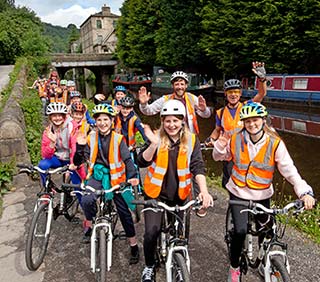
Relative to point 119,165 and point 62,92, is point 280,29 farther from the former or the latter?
point 119,165

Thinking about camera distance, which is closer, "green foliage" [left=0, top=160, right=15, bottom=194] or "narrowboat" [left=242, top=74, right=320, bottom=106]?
"green foliage" [left=0, top=160, right=15, bottom=194]

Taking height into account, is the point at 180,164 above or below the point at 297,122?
above

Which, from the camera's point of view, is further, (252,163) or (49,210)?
(49,210)

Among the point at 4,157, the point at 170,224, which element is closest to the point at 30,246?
the point at 170,224

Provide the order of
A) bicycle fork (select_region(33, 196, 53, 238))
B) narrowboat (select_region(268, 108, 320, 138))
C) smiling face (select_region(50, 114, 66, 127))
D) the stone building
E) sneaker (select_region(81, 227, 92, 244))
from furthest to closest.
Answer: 1. the stone building
2. narrowboat (select_region(268, 108, 320, 138))
3. smiling face (select_region(50, 114, 66, 127))
4. sneaker (select_region(81, 227, 92, 244))
5. bicycle fork (select_region(33, 196, 53, 238))

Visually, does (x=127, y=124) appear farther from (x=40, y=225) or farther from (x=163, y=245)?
(x=163, y=245)

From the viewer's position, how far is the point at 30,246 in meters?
4.12

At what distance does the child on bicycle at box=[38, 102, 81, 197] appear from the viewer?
4.99m

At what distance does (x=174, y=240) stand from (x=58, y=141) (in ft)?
8.80

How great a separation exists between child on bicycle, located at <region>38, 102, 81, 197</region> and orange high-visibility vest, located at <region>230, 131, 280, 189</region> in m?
2.44

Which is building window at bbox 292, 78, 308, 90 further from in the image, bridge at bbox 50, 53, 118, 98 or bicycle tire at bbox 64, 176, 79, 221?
bridge at bbox 50, 53, 118, 98

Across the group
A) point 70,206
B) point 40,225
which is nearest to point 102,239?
point 40,225

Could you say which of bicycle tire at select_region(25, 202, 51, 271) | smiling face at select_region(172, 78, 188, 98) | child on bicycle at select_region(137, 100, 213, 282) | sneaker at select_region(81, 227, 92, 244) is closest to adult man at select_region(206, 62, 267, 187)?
smiling face at select_region(172, 78, 188, 98)

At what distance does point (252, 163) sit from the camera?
3.59m
